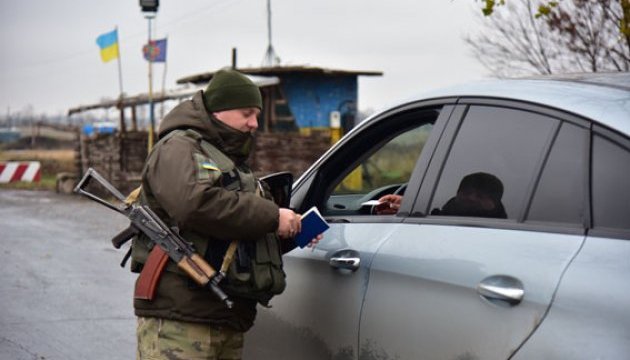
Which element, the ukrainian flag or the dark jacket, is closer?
the dark jacket

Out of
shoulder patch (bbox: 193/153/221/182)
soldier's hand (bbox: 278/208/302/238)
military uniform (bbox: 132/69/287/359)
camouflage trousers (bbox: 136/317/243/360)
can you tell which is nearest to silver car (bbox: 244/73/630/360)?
soldier's hand (bbox: 278/208/302/238)

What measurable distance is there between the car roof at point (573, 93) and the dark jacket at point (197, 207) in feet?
2.57

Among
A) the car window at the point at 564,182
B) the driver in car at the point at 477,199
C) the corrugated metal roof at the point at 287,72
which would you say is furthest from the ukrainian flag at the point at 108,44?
the car window at the point at 564,182

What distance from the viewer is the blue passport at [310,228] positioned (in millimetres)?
3977

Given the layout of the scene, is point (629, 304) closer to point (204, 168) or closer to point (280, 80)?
point (204, 168)

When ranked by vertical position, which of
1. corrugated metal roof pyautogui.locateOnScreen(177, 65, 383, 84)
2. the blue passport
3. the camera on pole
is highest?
the camera on pole

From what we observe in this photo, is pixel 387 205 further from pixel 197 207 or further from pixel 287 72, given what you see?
pixel 287 72

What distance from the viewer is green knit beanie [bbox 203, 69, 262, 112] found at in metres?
3.95

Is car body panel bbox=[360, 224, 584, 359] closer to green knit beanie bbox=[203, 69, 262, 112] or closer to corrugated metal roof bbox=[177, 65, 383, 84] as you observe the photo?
green knit beanie bbox=[203, 69, 262, 112]

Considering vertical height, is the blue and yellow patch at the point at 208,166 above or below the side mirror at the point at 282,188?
above

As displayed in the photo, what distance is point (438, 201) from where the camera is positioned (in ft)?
12.0

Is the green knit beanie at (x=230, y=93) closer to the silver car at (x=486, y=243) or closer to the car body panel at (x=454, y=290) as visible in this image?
the silver car at (x=486, y=243)

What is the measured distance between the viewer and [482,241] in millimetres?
3273

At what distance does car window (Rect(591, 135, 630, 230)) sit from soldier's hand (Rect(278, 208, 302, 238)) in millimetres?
1259
